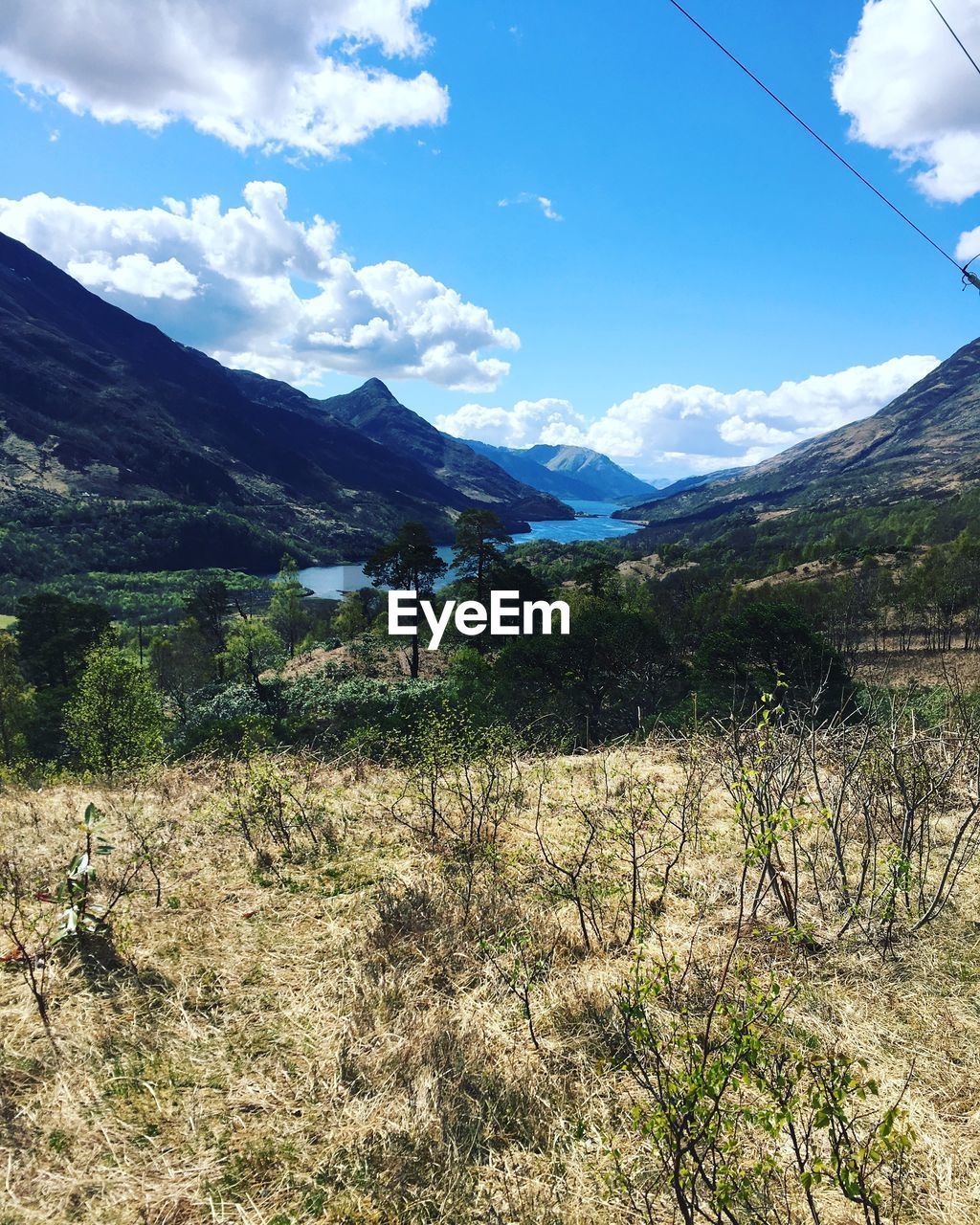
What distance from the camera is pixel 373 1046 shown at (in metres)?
4.66

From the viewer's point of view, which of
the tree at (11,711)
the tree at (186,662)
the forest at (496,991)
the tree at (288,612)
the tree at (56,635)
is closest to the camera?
the forest at (496,991)

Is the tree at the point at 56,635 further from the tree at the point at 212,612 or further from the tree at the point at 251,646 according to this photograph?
the tree at the point at 212,612

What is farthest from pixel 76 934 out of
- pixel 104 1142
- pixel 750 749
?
pixel 750 749

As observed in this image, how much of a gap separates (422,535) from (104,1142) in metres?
36.1

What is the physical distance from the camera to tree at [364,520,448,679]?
124 ft

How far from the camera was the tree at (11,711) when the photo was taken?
37906 millimetres

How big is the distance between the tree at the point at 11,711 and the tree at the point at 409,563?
→ 24.2m

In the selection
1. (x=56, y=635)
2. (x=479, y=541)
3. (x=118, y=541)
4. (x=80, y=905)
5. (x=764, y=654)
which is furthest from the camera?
(x=118, y=541)

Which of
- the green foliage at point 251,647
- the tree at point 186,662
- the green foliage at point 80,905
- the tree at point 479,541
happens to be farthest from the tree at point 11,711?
the green foliage at point 80,905

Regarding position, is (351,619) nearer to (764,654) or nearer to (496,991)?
(764,654)

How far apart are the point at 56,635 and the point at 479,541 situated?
3557 cm

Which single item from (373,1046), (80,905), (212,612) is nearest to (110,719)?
(80,905)

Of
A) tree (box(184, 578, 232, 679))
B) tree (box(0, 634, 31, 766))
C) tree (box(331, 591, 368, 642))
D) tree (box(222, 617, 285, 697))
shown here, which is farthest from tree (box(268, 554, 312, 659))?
tree (box(0, 634, 31, 766))

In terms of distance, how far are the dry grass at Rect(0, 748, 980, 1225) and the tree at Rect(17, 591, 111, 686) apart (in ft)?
159
